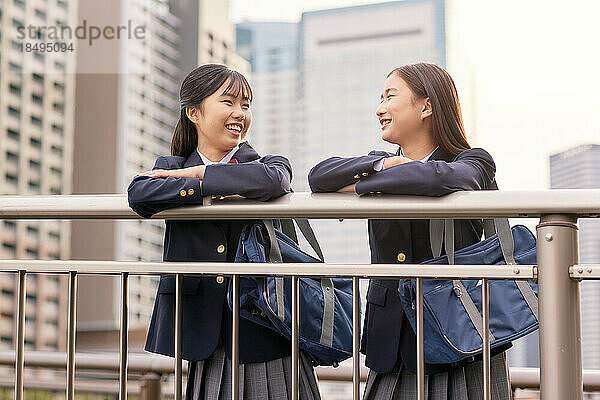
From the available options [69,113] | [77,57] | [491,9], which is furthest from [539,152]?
[77,57]

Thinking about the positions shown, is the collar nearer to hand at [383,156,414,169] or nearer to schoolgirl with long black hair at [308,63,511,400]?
schoolgirl with long black hair at [308,63,511,400]

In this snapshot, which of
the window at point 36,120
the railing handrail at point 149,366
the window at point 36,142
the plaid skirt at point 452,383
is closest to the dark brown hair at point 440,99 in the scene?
the plaid skirt at point 452,383

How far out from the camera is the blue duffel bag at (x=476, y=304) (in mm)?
1617

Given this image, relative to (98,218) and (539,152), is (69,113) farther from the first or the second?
(98,218)

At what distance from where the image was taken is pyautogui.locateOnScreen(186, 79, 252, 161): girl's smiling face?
6.75ft

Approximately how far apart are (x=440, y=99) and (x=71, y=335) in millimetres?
960

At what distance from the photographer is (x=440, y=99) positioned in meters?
1.99

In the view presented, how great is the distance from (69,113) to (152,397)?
53.1m

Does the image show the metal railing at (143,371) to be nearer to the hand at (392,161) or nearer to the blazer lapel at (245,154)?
the blazer lapel at (245,154)

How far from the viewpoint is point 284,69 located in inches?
2435

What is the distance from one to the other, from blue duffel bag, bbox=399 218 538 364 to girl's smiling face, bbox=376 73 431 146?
15.2 inches

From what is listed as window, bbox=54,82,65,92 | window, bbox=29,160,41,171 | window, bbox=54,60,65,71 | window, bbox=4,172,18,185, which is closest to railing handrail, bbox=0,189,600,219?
window, bbox=4,172,18,185

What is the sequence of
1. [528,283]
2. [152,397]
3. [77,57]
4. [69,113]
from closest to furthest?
[528,283] < [152,397] < [69,113] < [77,57]

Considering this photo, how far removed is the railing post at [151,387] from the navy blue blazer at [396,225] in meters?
1.43
